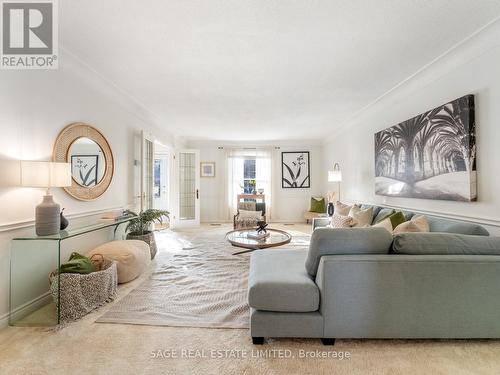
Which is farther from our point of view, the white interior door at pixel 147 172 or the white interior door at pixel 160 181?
the white interior door at pixel 160 181

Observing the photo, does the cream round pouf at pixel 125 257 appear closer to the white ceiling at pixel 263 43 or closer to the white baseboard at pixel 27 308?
the white baseboard at pixel 27 308

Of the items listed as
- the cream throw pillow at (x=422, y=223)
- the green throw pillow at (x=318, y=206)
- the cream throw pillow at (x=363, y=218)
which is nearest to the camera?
the cream throw pillow at (x=422, y=223)

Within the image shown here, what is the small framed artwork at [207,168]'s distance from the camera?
270 inches

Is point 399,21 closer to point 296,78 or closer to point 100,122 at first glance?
point 296,78

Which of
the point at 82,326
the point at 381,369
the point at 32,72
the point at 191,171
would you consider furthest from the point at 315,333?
the point at 191,171

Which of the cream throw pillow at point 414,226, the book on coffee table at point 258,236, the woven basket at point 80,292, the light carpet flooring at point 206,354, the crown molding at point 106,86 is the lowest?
the light carpet flooring at point 206,354

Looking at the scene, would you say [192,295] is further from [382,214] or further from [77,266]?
[382,214]

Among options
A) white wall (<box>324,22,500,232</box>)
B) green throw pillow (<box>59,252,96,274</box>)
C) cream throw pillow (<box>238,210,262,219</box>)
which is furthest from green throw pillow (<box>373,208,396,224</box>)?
green throw pillow (<box>59,252,96,274</box>)

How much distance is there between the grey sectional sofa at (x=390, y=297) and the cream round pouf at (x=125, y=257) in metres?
1.69

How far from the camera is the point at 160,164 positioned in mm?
6637

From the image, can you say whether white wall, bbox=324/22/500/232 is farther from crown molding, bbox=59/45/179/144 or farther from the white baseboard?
the white baseboard

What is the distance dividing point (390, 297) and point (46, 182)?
2834mm

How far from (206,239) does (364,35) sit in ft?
13.1

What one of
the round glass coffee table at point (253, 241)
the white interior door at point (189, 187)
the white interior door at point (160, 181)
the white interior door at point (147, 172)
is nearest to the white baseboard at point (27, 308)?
the white interior door at point (147, 172)
